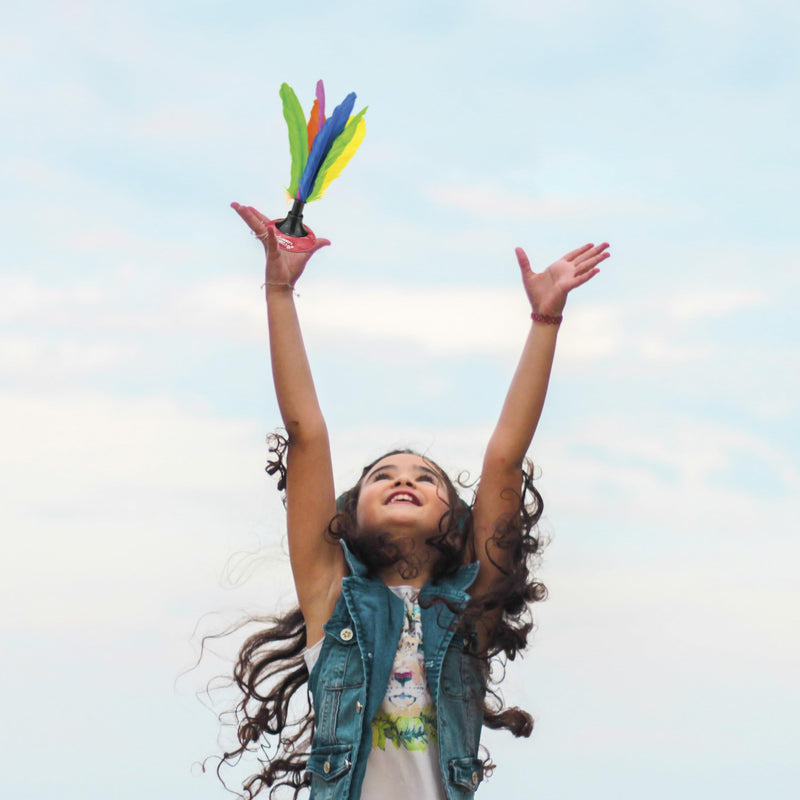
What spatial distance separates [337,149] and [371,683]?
196cm

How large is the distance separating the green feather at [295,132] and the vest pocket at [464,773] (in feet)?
6.93

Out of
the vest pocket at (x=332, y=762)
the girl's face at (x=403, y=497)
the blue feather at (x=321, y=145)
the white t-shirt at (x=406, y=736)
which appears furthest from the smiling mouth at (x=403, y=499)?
the blue feather at (x=321, y=145)

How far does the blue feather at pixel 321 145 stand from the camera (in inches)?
204

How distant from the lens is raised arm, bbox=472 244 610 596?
5016mm

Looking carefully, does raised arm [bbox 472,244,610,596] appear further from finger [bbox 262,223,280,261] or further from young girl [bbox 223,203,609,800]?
finger [bbox 262,223,280,261]

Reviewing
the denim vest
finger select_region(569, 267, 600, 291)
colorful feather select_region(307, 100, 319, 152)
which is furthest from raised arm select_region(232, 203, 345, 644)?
finger select_region(569, 267, 600, 291)

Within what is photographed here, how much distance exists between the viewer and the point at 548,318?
5074mm

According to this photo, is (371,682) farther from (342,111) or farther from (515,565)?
(342,111)

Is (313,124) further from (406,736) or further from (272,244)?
(406,736)

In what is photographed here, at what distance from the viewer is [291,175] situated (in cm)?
523

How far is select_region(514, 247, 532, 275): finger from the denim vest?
1189mm

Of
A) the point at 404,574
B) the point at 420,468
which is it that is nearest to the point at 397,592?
the point at 404,574

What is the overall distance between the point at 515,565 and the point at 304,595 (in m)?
0.78

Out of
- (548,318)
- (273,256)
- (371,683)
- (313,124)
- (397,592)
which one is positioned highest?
(313,124)
